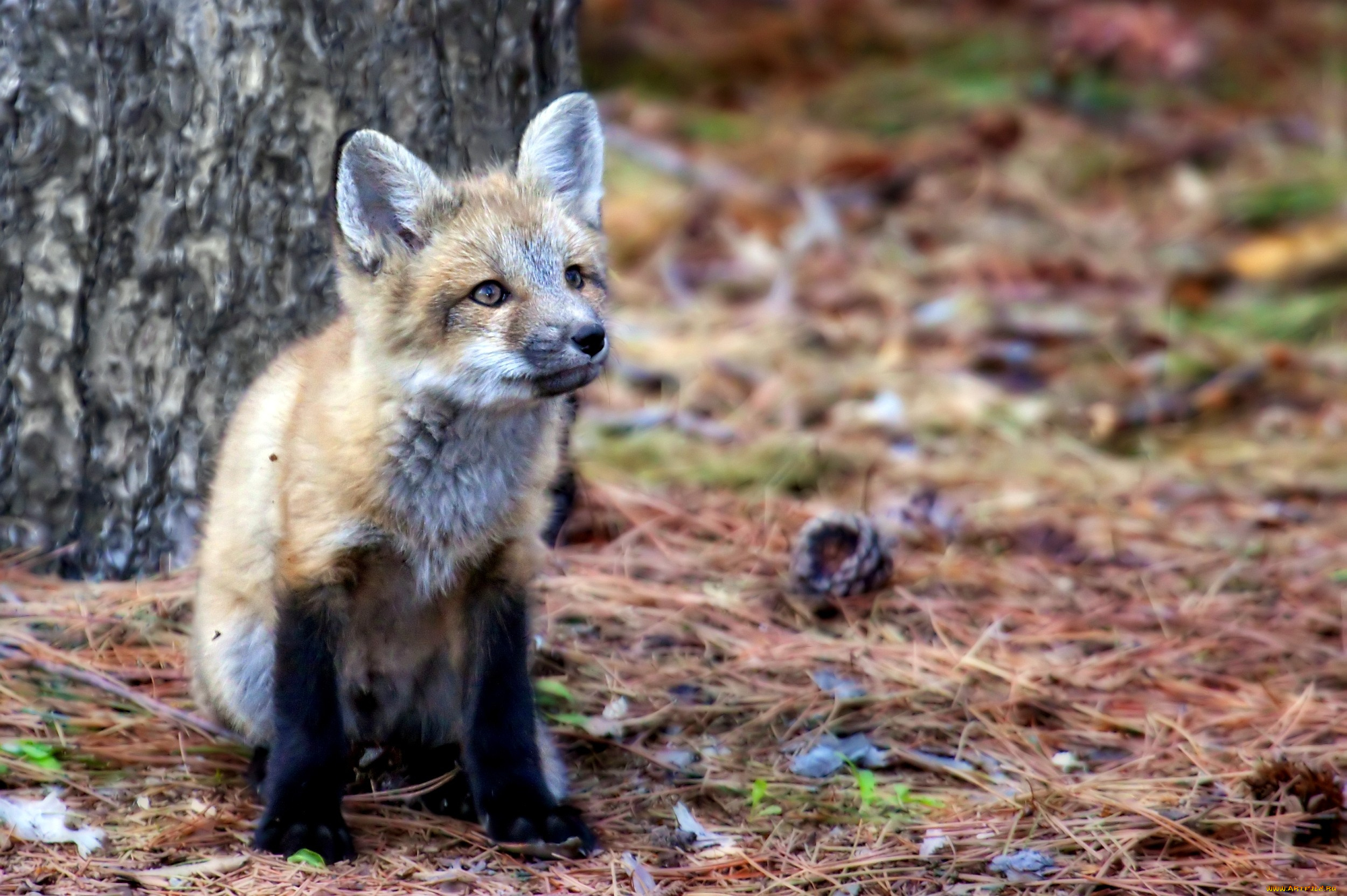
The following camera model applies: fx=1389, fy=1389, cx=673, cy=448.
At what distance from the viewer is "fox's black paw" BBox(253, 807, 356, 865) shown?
361cm

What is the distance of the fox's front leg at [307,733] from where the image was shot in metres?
3.68

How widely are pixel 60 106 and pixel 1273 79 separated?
11.9 metres

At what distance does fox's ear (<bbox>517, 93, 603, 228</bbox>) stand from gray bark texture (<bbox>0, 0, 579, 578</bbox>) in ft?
2.93

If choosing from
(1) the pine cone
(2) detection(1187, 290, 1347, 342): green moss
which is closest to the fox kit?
(1) the pine cone

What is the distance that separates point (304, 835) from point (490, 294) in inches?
60.1

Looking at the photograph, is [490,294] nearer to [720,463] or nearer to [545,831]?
[545,831]

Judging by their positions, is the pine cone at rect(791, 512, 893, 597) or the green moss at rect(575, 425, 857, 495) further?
the green moss at rect(575, 425, 857, 495)

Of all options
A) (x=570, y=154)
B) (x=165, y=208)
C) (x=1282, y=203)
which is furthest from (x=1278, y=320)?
(x=165, y=208)

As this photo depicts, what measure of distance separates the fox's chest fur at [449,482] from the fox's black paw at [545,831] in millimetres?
669

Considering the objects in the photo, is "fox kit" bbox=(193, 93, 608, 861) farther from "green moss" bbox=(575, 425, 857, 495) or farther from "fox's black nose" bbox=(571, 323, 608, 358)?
"green moss" bbox=(575, 425, 857, 495)

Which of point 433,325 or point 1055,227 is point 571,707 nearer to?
point 433,325

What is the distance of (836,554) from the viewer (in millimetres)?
5223

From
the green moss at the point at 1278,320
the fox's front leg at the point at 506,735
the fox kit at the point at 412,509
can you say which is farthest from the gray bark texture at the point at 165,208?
the green moss at the point at 1278,320

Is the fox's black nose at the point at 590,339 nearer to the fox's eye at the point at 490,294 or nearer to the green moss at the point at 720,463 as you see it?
the fox's eye at the point at 490,294
